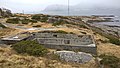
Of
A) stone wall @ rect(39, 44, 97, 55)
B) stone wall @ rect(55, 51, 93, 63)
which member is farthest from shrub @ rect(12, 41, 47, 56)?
stone wall @ rect(39, 44, 97, 55)

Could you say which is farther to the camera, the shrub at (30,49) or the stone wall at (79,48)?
the stone wall at (79,48)

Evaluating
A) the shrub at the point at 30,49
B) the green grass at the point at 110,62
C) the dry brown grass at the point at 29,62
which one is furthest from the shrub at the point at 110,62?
the shrub at the point at 30,49

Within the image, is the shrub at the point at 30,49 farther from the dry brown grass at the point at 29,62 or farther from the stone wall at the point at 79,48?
the stone wall at the point at 79,48

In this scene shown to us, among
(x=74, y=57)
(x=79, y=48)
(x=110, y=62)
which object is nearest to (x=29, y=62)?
(x=74, y=57)

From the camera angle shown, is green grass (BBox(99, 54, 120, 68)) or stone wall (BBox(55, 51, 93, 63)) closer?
green grass (BBox(99, 54, 120, 68))

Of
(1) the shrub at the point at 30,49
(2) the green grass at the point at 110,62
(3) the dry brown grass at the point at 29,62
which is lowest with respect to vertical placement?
(2) the green grass at the point at 110,62

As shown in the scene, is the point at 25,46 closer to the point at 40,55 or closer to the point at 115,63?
the point at 40,55

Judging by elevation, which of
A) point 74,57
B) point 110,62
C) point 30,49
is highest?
point 30,49

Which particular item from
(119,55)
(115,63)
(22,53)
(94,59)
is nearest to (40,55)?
(22,53)

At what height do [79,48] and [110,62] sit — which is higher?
[79,48]

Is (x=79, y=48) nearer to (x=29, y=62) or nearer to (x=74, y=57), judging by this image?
(x=74, y=57)

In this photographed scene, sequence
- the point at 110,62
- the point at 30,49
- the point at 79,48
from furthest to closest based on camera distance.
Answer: the point at 79,48
the point at 30,49
the point at 110,62

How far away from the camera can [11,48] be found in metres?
17.7

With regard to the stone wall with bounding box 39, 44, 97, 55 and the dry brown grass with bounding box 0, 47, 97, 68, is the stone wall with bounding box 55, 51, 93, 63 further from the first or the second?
the stone wall with bounding box 39, 44, 97, 55
